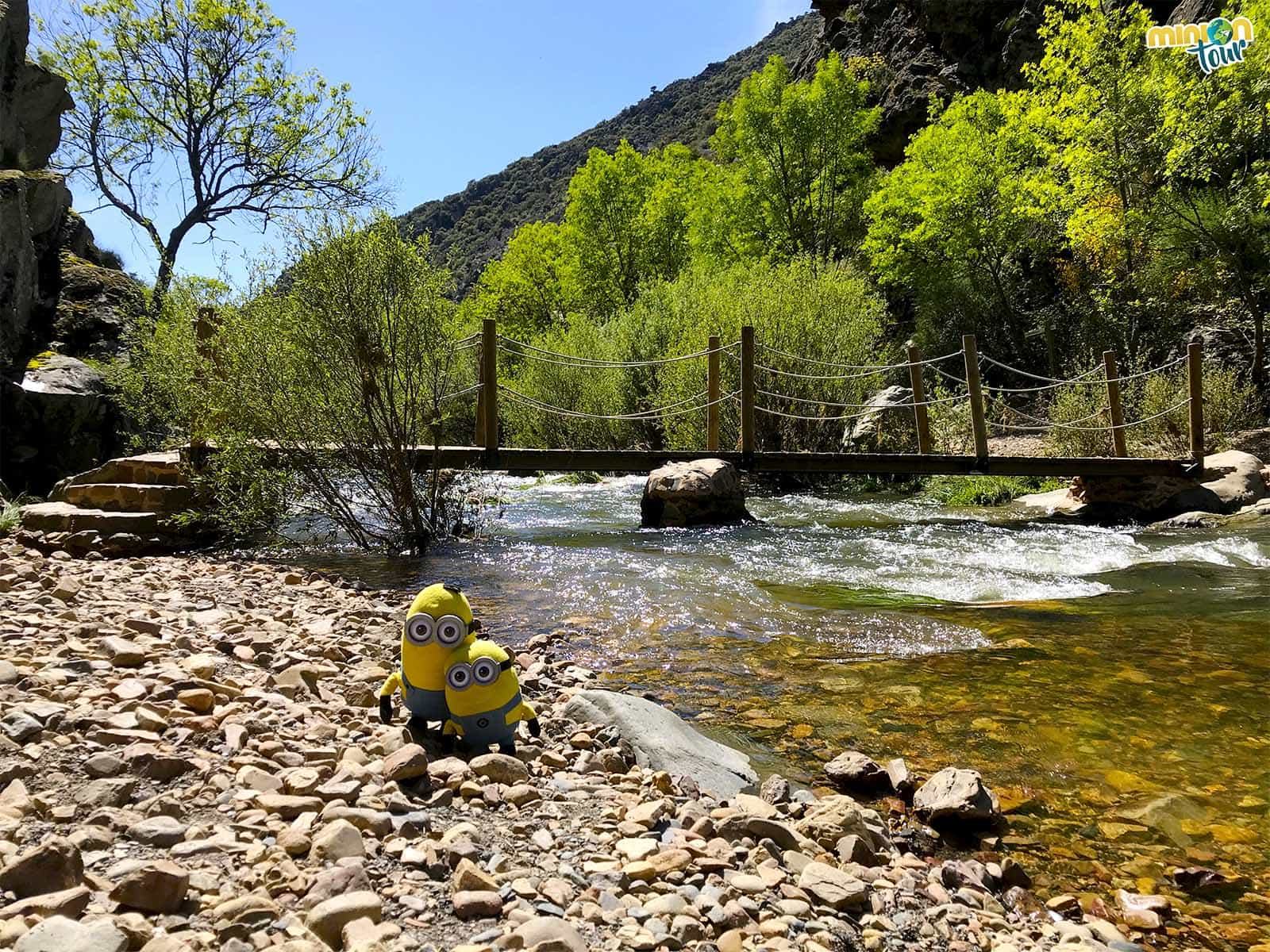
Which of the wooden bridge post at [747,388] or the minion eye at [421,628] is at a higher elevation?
the wooden bridge post at [747,388]

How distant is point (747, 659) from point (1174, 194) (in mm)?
15187

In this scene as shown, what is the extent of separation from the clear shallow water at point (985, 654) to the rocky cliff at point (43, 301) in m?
4.36

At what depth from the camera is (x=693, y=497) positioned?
29.2 feet

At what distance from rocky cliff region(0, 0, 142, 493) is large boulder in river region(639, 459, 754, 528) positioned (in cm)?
674

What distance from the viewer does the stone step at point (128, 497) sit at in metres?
6.82

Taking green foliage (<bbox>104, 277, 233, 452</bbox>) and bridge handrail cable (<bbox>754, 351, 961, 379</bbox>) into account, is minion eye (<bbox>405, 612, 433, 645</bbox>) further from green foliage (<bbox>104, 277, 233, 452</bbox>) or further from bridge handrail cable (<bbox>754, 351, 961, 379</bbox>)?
bridge handrail cable (<bbox>754, 351, 961, 379</bbox>)

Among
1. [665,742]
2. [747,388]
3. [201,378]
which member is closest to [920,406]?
[747,388]

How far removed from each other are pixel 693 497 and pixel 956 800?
6.51 meters

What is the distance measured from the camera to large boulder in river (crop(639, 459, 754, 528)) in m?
8.92

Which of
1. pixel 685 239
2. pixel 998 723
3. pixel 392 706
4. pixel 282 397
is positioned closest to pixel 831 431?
pixel 282 397

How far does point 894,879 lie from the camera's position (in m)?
2.10

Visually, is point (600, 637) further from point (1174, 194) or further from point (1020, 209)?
point (1020, 209)

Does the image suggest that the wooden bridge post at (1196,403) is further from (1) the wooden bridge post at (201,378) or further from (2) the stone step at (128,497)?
(2) the stone step at (128,497)

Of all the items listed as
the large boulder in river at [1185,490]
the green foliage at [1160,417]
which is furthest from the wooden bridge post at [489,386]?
the green foliage at [1160,417]
